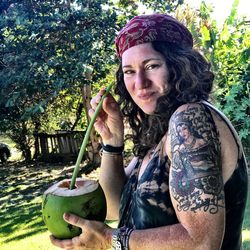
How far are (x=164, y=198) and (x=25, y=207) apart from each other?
6209mm

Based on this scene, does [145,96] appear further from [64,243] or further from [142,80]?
[64,243]

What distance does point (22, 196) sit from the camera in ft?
25.5

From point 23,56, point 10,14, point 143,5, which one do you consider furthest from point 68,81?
point 143,5

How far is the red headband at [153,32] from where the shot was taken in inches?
47.4

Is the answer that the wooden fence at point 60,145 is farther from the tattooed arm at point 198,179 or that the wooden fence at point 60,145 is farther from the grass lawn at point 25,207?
the tattooed arm at point 198,179

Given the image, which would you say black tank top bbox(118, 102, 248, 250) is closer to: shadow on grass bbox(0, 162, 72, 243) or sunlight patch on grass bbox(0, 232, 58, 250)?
sunlight patch on grass bbox(0, 232, 58, 250)

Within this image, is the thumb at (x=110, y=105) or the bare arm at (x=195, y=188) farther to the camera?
the thumb at (x=110, y=105)

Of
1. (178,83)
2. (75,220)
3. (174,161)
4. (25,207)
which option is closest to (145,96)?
(178,83)

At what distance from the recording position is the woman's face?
3.90 feet

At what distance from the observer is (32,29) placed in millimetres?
6844

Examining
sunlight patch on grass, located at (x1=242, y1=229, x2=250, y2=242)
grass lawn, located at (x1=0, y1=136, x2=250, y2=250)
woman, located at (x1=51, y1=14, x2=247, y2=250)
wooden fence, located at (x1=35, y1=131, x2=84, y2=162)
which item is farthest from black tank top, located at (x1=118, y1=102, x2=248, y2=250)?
wooden fence, located at (x1=35, y1=131, x2=84, y2=162)

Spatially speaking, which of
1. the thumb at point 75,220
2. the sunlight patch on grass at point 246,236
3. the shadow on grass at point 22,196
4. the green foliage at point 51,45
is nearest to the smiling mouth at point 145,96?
the thumb at point 75,220

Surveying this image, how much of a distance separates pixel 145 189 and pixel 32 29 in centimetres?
624

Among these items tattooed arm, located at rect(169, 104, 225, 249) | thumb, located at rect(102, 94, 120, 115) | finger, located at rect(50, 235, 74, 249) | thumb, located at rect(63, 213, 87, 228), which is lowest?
finger, located at rect(50, 235, 74, 249)
